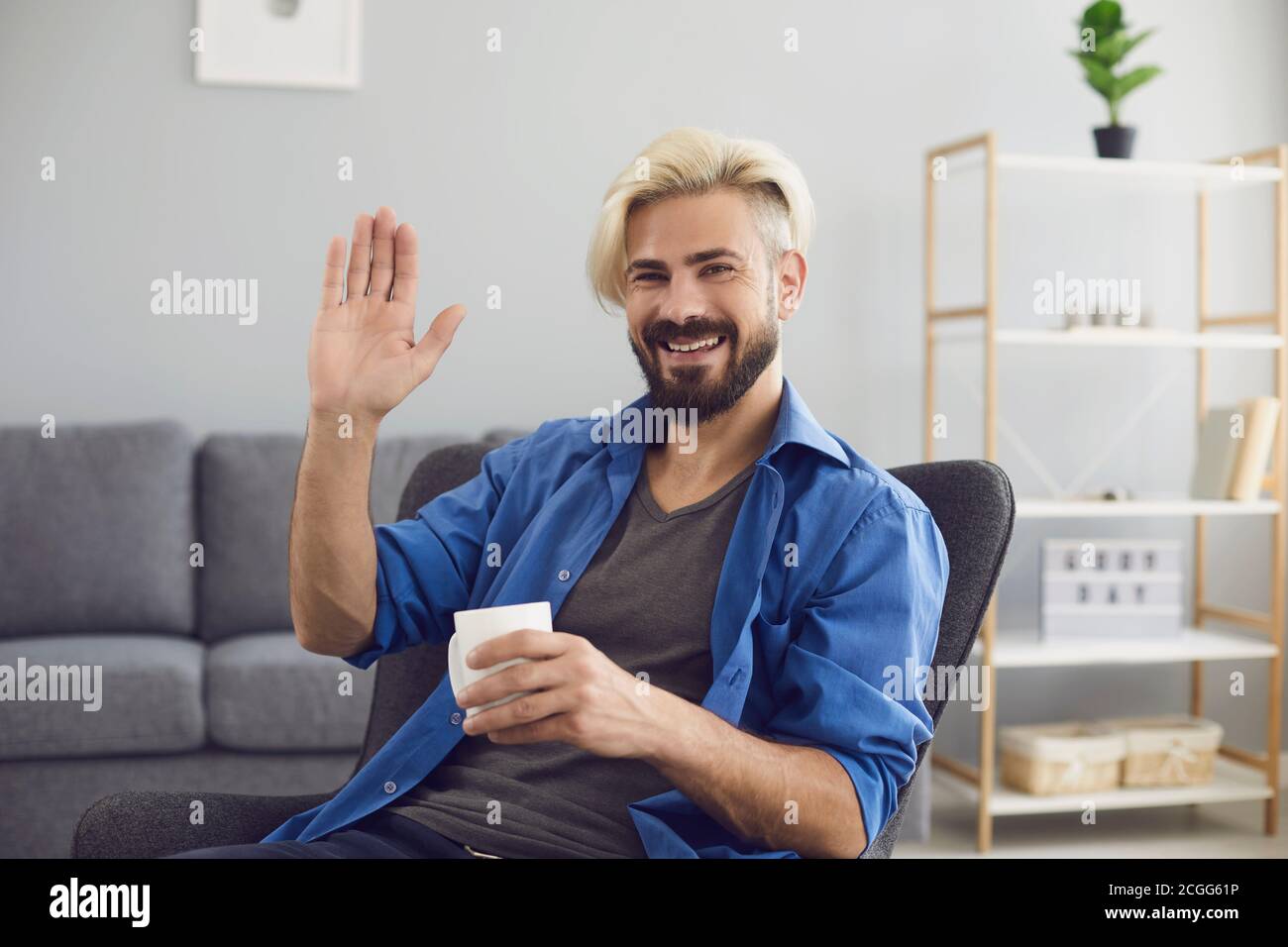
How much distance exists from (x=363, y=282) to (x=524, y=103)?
6.31ft

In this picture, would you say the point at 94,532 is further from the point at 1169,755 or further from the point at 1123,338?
the point at 1169,755

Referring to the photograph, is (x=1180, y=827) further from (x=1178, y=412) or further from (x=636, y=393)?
(x=636, y=393)

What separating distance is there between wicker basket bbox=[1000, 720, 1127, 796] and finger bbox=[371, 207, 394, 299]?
200 centimetres

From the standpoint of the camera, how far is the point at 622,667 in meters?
1.17

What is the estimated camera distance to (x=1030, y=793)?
8.75 ft

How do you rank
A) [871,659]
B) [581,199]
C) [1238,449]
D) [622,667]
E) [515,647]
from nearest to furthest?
[515,647] → [871,659] → [622,667] → [1238,449] → [581,199]

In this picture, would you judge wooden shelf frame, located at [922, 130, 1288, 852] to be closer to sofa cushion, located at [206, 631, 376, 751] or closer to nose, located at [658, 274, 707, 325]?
sofa cushion, located at [206, 631, 376, 751]

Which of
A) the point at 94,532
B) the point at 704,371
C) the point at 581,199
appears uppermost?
the point at 581,199

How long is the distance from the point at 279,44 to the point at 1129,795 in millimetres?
2466

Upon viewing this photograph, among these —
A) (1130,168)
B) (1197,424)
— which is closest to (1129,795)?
(1197,424)

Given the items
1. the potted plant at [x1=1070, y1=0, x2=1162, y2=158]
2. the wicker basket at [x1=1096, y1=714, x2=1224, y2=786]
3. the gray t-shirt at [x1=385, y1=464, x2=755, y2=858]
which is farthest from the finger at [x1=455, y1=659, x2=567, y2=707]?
the potted plant at [x1=1070, y1=0, x2=1162, y2=158]

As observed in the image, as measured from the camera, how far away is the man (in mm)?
1014

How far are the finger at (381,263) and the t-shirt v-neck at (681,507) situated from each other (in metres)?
0.33

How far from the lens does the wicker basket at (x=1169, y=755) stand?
271cm
